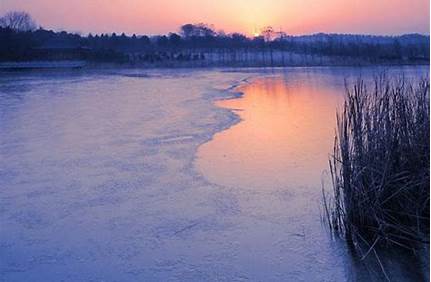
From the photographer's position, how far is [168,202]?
602 centimetres

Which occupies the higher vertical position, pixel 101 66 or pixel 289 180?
pixel 101 66

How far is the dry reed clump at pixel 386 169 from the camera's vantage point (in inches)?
184

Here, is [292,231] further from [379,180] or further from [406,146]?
[406,146]

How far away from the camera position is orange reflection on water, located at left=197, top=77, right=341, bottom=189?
6.98 meters

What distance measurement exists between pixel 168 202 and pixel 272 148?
3.26 m

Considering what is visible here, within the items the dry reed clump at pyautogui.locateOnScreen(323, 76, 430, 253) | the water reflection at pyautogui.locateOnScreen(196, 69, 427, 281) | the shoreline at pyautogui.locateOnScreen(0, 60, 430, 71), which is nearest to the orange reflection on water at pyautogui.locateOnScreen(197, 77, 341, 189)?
the water reflection at pyautogui.locateOnScreen(196, 69, 427, 281)

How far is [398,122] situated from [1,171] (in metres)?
5.67

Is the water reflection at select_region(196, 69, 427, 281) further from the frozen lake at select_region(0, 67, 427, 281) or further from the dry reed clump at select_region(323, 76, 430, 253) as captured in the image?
the dry reed clump at select_region(323, 76, 430, 253)

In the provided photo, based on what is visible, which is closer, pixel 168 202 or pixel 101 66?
pixel 168 202

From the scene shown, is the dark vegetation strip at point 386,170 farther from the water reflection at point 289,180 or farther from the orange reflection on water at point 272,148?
the orange reflection on water at point 272,148

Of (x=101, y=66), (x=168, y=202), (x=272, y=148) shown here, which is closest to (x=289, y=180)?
(x=168, y=202)

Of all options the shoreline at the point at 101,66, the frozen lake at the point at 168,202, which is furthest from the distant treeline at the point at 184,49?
the frozen lake at the point at 168,202

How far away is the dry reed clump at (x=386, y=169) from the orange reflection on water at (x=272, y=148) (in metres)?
1.75

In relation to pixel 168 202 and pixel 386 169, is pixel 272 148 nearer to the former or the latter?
pixel 168 202
